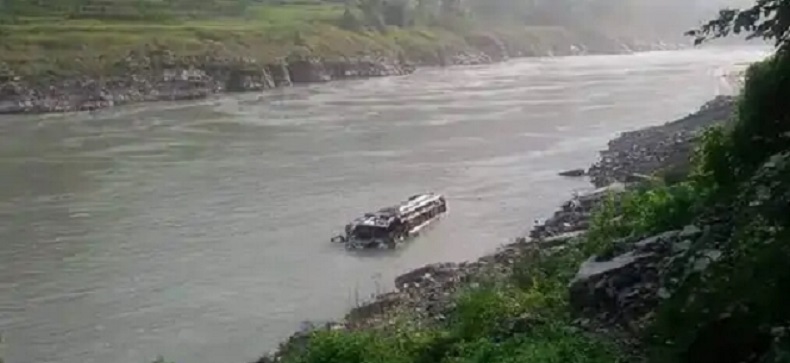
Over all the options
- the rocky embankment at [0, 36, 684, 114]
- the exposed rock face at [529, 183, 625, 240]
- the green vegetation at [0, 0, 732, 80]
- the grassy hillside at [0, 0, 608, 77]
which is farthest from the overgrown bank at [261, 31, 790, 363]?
the green vegetation at [0, 0, 732, 80]

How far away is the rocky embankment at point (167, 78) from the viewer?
228ft

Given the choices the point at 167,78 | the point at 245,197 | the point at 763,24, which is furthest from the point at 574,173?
the point at 167,78

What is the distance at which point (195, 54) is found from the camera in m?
81.8

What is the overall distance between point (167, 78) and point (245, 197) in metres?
39.9

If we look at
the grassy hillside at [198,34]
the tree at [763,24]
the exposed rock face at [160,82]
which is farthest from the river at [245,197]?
the tree at [763,24]

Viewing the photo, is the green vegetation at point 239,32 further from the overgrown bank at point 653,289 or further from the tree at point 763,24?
the tree at point 763,24

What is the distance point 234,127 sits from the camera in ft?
199

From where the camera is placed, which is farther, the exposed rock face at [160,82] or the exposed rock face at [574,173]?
the exposed rock face at [160,82]

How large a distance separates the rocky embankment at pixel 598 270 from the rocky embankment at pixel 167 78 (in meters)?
37.7

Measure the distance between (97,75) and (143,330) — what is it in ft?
175

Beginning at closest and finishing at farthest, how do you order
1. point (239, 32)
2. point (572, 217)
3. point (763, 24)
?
1. point (763, 24)
2. point (572, 217)
3. point (239, 32)

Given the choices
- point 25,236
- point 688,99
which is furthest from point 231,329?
point 688,99

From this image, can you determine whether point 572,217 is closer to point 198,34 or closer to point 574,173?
point 574,173

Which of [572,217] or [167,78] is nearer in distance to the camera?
[572,217]
